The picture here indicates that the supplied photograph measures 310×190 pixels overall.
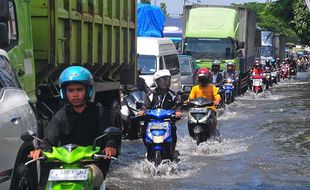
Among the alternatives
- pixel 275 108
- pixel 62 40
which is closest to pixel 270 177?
pixel 62 40

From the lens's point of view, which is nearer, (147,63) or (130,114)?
(130,114)

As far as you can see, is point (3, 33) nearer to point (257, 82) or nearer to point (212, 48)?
Result: point (212, 48)

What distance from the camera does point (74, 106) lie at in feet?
17.6

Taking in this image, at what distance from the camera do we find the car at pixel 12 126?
575 centimetres

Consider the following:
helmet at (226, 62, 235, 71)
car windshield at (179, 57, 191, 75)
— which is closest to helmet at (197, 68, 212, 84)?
car windshield at (179, 57, 191, 75)

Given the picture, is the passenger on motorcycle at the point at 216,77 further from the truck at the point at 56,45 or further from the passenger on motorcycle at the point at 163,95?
the passenger on motorcycle at the point at 163,95

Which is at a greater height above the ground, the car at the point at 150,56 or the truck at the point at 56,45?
the truck at the point at 56,45

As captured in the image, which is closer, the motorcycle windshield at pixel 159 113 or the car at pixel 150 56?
the motorcycle windshield at pixel 159 113

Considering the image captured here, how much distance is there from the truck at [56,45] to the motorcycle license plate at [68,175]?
45.5 inches

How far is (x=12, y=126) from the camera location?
6.02 meters

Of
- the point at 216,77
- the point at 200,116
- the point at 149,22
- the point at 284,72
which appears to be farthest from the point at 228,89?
the point at 284,72

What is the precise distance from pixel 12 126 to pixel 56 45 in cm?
364

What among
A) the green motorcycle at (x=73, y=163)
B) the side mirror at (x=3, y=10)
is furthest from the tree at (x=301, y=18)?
the green motorcycle at (x=73, y=163)

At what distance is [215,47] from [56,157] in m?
21.9
